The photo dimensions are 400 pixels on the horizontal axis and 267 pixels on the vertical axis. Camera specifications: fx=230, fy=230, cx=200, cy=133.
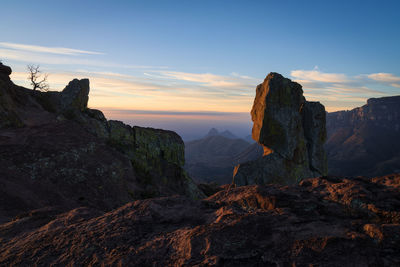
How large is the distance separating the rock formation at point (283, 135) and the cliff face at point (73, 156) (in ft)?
35.2

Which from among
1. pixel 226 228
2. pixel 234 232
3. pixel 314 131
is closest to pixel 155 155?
pixel 314 131

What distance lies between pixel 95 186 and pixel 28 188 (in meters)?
4.68

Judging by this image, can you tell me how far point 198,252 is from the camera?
381 centimetres

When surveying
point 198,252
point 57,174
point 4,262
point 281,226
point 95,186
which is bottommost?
point 95,186

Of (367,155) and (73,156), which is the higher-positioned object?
(73,156)

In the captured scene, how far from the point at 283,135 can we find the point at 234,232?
3267cm

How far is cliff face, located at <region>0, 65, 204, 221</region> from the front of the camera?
46.3ft

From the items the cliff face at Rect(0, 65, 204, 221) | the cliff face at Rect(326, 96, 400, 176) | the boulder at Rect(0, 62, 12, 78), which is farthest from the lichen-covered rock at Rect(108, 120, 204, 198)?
the cliff face at Rect(326, 96, 400, 176)

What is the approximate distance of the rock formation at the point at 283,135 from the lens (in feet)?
109

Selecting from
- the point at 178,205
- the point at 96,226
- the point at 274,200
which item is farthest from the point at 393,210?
the point at 96,226

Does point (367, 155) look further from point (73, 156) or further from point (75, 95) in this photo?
point (73, 156)

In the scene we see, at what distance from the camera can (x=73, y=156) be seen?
61.7ft

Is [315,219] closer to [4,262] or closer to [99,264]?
[99,264]

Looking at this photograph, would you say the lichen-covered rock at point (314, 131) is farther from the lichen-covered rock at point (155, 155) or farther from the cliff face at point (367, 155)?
the cliff face at point (367, 155)
